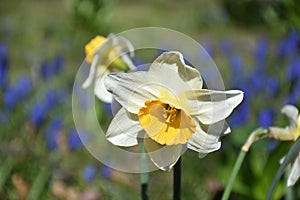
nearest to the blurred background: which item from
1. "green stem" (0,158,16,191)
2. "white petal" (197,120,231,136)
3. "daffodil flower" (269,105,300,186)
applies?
"green stem" (0,158,16,191)

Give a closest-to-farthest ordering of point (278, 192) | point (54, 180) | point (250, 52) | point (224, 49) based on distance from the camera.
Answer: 1. point (278, 192)
2. point (54, 180)
3. point (224, 49)
4. point (250, 52)

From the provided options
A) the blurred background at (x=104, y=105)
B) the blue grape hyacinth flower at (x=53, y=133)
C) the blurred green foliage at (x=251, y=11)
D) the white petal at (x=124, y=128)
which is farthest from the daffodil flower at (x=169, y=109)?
the blurred green foliage at (x=251, y=11)

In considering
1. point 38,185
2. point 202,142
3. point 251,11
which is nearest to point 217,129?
point 202,142

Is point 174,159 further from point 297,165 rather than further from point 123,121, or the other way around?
point 297,165

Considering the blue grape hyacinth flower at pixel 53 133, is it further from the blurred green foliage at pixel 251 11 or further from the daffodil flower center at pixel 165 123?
the blurred green foliage at pixel 251 11

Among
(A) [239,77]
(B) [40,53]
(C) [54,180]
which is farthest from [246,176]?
(B) [40,53]
